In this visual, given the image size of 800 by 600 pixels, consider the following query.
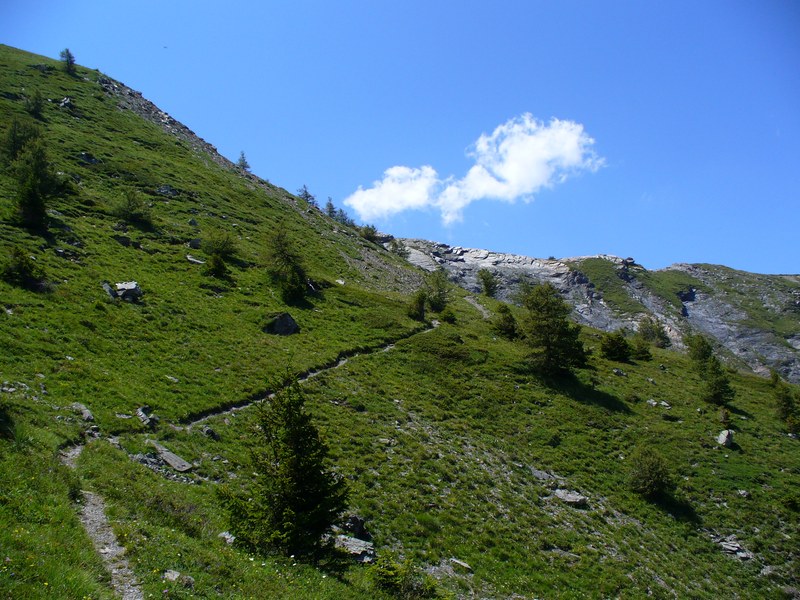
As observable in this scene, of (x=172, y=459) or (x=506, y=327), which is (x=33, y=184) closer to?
(x=172, y=459)

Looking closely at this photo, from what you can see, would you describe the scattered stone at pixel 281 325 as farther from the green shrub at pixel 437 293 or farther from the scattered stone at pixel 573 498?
the scattered stone at pixel 573 498

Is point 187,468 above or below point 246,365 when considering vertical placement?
below

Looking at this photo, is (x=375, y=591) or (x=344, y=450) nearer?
(x=375, y=591)

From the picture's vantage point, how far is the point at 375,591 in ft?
49.1

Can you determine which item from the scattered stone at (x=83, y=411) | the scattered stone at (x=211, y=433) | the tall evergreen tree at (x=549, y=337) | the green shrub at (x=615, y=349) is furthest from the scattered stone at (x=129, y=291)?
the green shrub at (x=615, y=349)

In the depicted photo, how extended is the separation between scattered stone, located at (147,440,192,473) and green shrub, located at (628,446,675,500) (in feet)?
91.1

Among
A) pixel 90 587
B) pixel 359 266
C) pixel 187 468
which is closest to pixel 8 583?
pixel 90 587

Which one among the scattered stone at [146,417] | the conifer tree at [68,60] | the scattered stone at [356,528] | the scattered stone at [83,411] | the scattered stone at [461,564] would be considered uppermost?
the conifer tree at [68,60]

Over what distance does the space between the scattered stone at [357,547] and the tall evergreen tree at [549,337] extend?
3089cm

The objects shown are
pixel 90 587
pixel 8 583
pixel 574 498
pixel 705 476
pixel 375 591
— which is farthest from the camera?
pixel 705 476

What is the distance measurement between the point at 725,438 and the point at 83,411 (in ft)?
149

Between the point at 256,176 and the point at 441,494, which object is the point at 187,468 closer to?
the point at 441,494

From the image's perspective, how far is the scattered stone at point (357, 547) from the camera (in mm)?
17953

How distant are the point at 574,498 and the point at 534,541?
6.15 m
